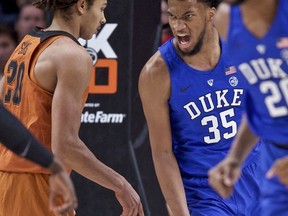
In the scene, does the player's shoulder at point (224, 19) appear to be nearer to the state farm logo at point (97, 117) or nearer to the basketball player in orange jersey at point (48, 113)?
the basketball player in orange jersey at point (48, 113)

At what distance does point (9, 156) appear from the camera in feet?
15.9

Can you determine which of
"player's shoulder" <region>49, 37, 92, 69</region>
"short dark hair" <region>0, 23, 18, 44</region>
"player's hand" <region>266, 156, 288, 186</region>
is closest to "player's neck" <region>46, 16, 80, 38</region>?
"player's shoulder" <region>49, 37, 92, 69</region>

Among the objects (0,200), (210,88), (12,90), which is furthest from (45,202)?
(210,88)

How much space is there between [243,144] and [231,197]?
1.11 meters

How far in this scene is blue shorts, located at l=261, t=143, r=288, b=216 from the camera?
4008 millimetres

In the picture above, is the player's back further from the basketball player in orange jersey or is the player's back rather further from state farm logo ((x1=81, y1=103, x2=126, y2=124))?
state farm logo ((x1=81, y1=103, x2=126, y2=124))

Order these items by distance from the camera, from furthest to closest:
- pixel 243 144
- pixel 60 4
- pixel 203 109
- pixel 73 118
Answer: pixel 203 109
pixel 60 4
pixel 73 118
pixel 243 144

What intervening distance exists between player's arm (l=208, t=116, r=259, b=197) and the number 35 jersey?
99cm

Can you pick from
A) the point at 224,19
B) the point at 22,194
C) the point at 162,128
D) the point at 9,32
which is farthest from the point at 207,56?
the point at 9,32

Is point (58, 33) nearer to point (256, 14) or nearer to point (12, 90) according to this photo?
point (12, 90)

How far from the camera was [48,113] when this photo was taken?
4828 mm

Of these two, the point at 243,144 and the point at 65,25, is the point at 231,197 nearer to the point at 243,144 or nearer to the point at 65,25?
the point at 243,144

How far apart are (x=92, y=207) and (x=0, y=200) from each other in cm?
162

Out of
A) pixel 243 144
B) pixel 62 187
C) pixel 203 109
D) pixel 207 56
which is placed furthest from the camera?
pixel 207 56
